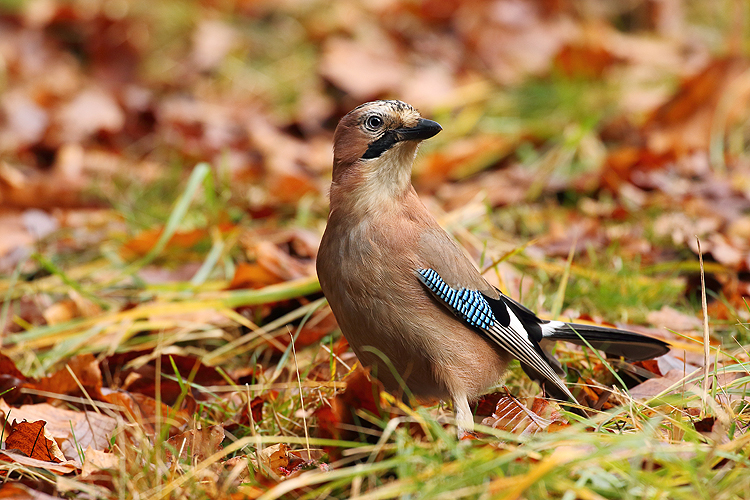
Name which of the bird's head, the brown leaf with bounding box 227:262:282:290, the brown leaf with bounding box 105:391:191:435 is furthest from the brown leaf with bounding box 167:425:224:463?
the brown leaf with bounding box 227:262:282:290

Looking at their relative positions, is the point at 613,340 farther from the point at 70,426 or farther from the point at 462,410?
the point at 70,426

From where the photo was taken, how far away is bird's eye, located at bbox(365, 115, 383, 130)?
3410 millimetres

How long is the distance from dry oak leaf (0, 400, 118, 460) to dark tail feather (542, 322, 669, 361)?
71.7 inches

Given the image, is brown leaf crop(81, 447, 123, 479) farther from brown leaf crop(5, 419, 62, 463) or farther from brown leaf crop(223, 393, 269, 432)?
brown leaf crop(223, 393, 269, 432)

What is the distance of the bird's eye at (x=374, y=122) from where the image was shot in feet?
11.2

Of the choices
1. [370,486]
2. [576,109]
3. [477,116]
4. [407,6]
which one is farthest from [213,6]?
[370,486]

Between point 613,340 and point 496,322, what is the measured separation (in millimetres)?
476

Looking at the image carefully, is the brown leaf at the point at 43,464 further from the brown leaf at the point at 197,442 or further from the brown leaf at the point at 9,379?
the brown leaf at the point at 9,379

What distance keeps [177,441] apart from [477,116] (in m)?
5.04

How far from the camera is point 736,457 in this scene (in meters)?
2.28

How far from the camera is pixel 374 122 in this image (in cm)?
342

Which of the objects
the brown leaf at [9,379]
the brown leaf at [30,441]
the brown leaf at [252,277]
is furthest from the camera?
the brown leaf at [252,277]

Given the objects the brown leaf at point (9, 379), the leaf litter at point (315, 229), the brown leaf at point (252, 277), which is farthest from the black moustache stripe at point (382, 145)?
the brown leaf at point (9, 379)

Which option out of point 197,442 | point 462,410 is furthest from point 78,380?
point 462,410
